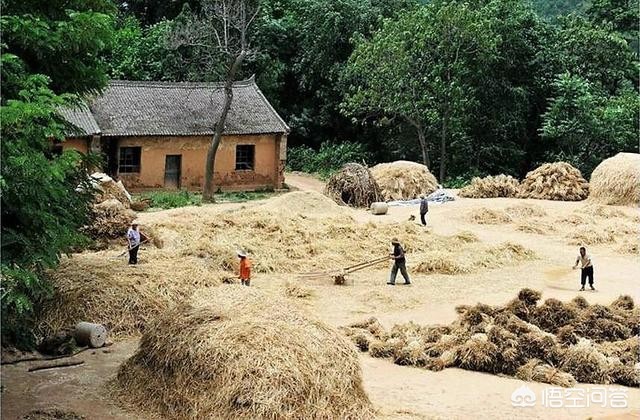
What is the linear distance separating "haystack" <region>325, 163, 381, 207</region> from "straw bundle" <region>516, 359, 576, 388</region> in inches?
789

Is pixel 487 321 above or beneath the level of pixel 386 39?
beneath

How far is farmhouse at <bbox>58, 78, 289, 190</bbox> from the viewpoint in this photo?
36.8 metres

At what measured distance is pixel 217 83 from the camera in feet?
136

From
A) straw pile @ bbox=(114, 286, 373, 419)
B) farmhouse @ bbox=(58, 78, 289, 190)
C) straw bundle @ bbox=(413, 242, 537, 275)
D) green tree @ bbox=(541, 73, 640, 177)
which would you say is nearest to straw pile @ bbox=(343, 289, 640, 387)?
straw pile @ bbox=(114, 286, 373, 419)

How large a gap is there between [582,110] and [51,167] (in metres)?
34.0

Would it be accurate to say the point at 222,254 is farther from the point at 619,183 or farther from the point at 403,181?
the point at 619,183

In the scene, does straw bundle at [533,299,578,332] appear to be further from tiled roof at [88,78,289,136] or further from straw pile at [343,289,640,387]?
tiled roof at [88,78,289,136]

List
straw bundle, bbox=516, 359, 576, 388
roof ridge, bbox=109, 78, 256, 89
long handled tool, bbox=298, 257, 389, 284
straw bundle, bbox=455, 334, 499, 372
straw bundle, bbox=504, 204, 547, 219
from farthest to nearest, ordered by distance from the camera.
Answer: roof ridge, bbox=109, 78, 256, 89
straw bundle, bbox=504, 204, 547, 219
long handled tool, bbox=298, 257, 389, 284
straw bundle, bbox=455, 334, 499, 372
straw bundle, bbox=516, 359, 576, 388

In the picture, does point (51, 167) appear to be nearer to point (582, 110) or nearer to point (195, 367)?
point (195, 367)

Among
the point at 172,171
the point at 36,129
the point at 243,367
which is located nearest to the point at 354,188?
the point at 172,171

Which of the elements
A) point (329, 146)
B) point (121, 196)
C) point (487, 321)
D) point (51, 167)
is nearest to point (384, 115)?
point (329, 146)

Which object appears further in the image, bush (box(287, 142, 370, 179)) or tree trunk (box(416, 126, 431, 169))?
bush (box(287, 142, 370, 179))

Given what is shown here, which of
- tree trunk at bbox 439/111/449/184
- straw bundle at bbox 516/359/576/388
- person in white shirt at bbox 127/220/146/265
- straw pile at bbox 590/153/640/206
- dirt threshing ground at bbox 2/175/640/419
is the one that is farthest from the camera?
tree trunk at bbox 439/111/449/184

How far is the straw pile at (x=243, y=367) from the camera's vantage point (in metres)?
12.2
